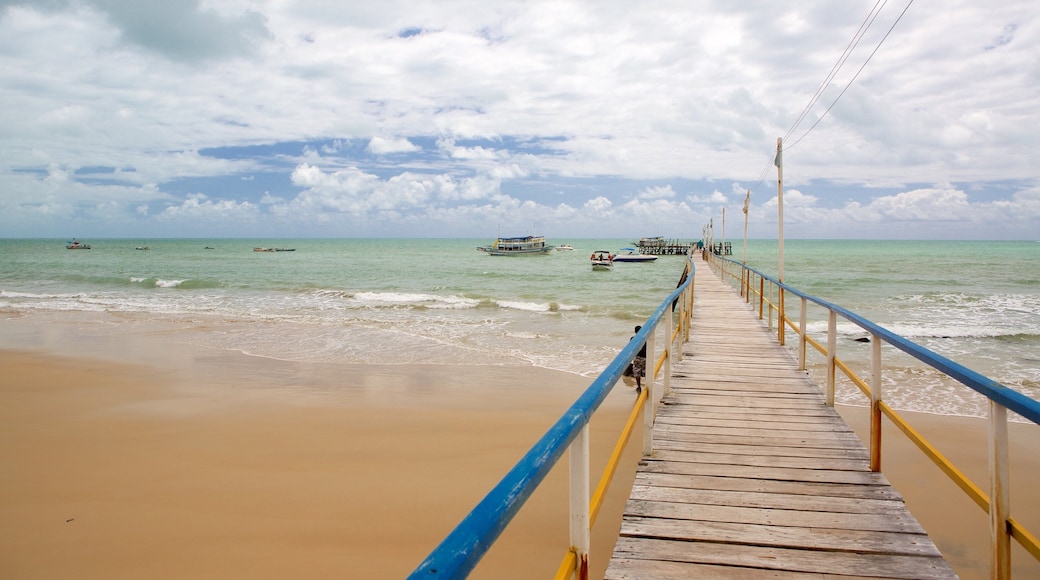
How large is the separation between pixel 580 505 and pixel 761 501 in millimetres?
1834

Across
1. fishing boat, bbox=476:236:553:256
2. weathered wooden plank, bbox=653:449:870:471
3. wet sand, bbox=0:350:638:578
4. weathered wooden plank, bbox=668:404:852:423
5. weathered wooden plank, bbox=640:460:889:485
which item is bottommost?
wet sand, bbox=0:350:638:578

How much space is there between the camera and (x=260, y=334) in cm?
1495

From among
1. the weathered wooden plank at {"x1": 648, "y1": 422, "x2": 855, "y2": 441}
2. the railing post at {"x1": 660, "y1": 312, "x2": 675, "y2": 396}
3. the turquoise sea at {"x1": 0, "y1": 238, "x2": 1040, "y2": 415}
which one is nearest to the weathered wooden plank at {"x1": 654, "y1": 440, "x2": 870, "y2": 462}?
the weathered wooden plank at {"x1": 648, "y1": 422, "x2": 855, "y2": 441}

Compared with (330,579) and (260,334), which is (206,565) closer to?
(330,579)

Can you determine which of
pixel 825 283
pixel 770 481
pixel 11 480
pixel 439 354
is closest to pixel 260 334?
pixel 439 354

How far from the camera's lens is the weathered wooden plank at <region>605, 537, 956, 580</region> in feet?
8.21

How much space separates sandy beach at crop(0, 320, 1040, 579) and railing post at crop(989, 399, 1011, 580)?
262cm

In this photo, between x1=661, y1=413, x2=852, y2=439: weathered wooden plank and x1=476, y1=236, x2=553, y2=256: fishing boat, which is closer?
x1=661, y1=413, x2=852, y2=439: weathered wooden plank

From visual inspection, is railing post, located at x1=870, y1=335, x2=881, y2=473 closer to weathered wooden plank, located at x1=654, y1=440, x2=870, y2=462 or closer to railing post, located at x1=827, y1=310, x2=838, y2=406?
weathered wooden plank, located at x1=654, y1=440, x2=870, y2=462

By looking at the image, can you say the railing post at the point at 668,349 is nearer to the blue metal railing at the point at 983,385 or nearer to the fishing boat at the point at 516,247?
the blue metal railing at the point at 983,385

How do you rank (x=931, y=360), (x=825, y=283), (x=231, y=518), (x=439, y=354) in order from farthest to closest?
(x=825, y=283) → (x=439, y=354) → (x=231, y=518) → (x=931, y=360)

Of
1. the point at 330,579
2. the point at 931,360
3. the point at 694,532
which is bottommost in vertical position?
the point at 330,579

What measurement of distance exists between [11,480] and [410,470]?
3.85 meters

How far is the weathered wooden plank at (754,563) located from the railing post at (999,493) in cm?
36
